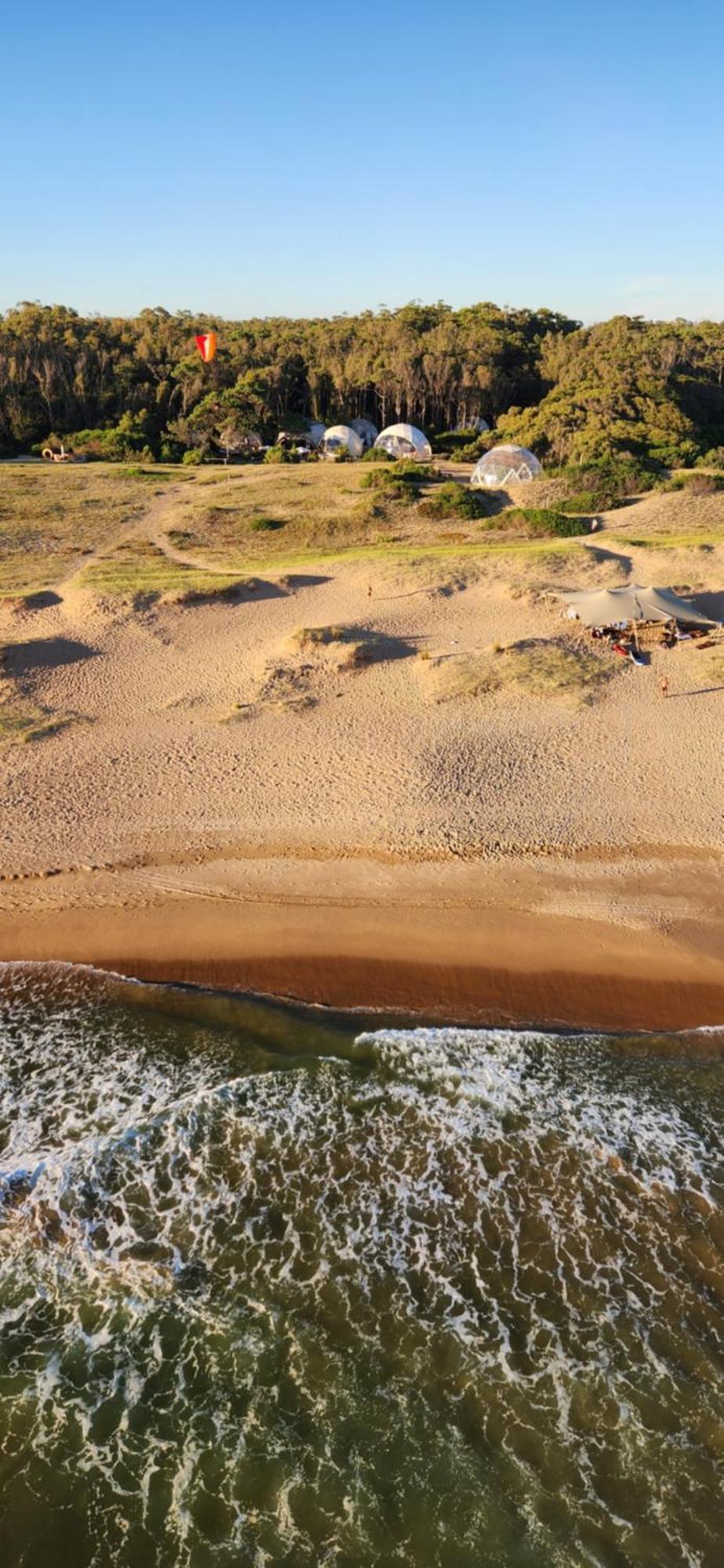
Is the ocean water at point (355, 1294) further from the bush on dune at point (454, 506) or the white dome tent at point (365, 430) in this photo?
the white dome tent at point (365, 430)

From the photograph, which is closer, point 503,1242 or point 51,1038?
point 503,1242

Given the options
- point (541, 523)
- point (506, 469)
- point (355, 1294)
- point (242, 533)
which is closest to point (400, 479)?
point (506, 469)

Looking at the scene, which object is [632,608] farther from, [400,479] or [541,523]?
[400,479]

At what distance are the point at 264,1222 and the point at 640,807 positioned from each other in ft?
43.0

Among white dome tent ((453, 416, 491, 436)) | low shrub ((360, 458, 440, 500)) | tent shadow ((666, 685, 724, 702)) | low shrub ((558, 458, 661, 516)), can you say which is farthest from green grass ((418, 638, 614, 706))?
white dome tent ((453, 416, 491, 436))

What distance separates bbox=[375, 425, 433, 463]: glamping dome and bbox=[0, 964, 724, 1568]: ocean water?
5364cm

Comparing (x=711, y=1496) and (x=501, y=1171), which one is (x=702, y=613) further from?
(x=711, y=1496)

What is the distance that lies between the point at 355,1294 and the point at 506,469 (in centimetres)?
4543

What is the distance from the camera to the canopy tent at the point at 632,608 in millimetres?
27047

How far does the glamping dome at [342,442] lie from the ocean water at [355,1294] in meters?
56.1

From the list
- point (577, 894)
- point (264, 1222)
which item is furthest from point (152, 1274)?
point (577, 894)

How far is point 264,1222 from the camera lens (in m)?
10.4

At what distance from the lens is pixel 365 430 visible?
67.4 meters

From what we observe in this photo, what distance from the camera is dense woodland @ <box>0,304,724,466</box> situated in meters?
58.5
